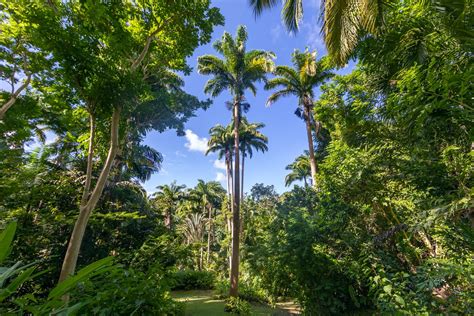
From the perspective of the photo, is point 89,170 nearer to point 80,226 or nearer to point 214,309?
point 80,226

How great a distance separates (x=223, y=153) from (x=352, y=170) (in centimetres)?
1602

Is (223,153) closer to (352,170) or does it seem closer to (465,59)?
(352,170)

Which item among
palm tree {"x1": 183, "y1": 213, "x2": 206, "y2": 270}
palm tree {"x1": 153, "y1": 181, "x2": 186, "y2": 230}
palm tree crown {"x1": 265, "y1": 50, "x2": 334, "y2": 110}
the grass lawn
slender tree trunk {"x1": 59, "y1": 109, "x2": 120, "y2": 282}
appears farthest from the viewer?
palm tree {"x1": 183, "y1": 213, "x2": 206, "y2": 270}

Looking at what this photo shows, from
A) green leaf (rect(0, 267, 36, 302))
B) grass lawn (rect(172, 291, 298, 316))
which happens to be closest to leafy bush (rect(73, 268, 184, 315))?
green leaf (rect(0, 267, 36, 302))

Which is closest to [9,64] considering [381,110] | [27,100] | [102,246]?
[27,100]

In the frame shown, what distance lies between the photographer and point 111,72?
412 cm

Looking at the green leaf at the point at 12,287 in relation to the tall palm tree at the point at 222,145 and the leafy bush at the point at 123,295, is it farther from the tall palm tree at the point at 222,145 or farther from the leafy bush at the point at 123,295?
the tall palm tree at the point at 222,145

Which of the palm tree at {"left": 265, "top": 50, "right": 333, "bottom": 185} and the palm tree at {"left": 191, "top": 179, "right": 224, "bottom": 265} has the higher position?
the palm tree at {"left": 265, "top": 50, "right": 333, "bottom": 185}

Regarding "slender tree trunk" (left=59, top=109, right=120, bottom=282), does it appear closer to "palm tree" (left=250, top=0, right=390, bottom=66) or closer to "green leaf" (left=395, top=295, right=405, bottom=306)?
"palm tree" (left=250, top=0, right=390, bottom=66)

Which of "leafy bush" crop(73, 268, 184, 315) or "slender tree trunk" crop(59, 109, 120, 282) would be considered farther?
"slender tree trunk" crop(59, 109, 120, 282)

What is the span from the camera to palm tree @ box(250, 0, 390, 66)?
427cm

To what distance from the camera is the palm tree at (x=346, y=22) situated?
427cm

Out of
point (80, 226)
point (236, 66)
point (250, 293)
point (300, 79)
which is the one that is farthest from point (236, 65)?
point (250, 293)

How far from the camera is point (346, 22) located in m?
4.73
